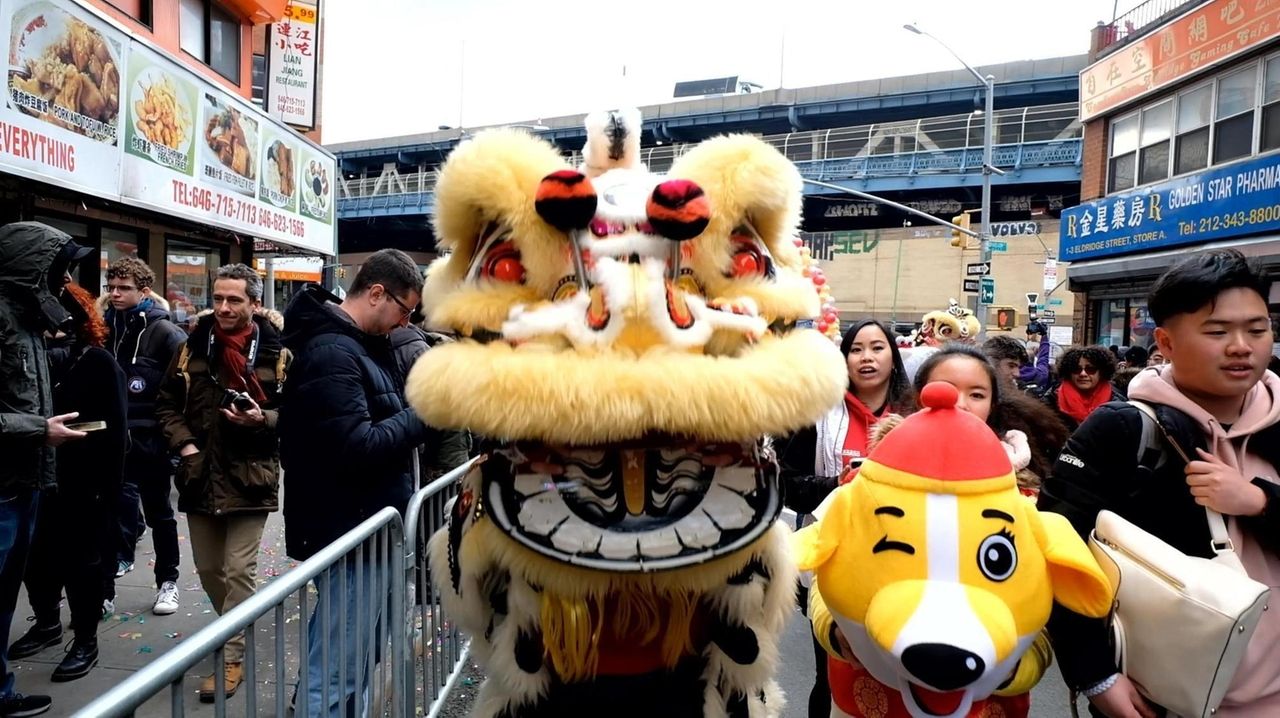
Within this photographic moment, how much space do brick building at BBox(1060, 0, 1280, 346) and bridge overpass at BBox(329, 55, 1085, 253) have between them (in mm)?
13396

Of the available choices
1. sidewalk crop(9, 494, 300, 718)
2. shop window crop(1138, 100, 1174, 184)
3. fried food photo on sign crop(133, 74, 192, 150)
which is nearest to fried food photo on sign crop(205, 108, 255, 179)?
fried food photo on sign crop(133, 74, 192, 150)

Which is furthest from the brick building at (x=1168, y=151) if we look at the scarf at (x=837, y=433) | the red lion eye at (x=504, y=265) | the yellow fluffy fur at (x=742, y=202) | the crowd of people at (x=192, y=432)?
the red lion eye at (x=504, y=265)

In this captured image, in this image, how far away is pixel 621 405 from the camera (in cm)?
151

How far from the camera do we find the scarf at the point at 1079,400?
5910 mm

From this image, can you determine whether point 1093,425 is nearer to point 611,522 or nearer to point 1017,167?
point 611,522

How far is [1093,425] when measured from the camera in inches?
84.3

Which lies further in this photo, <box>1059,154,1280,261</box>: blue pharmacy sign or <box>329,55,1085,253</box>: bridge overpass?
<box>329,55,1085,253</box>: bridge overpass

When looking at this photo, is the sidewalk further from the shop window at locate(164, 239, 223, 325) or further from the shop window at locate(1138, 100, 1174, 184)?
the shop window at locate(1138, 100, 1174, 184)

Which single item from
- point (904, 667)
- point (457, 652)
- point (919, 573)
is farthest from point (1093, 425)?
point (457, 652)

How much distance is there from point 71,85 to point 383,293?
18.6 ft

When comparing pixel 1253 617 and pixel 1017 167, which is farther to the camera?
pixel 1017 167

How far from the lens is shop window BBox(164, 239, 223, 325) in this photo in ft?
35.3

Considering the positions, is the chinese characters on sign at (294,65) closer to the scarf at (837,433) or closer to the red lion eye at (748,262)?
the scarf at (837,433)

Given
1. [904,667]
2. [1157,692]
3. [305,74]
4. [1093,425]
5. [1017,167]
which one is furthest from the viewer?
[1017,167]
